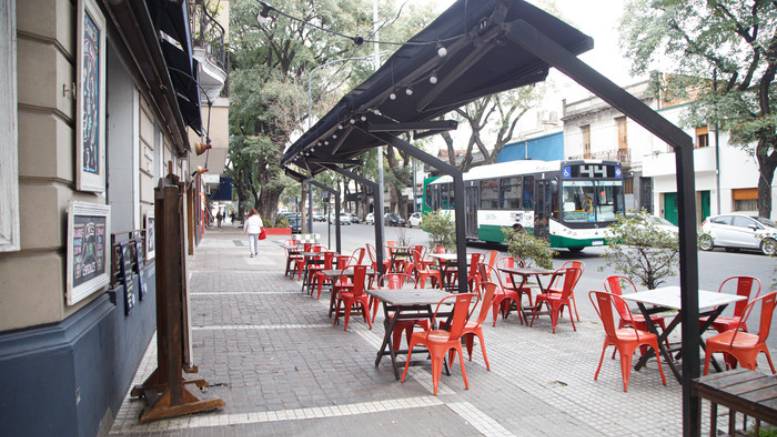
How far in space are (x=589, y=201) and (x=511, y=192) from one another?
10.3ft

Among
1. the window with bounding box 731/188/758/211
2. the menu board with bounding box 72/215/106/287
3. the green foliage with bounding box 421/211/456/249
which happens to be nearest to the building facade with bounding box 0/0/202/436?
the menu board with bounding box 72/215/106/287

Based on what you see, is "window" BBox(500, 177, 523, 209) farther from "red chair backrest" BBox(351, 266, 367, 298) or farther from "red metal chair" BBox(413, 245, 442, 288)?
"red chair backrest" BBox(351, 266, 367, 298)

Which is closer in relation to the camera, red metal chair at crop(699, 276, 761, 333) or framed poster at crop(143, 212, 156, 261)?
red metal chair at crop(699, 276, 761, 333)

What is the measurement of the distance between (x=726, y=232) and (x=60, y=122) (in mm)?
21269

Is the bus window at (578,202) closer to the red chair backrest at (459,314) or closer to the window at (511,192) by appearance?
the window at (511,192)

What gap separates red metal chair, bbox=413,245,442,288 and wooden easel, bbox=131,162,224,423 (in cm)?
620

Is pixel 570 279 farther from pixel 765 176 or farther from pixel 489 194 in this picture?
pixel 765 176

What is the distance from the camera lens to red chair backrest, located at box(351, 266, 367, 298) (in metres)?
8.13

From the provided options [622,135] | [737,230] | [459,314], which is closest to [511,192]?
[737,230]

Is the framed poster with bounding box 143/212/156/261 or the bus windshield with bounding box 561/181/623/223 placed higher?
the bus windshield with bounding box 561/181/623/223

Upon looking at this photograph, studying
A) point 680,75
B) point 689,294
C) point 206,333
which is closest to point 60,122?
point 689,294

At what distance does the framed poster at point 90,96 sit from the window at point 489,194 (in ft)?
61.5

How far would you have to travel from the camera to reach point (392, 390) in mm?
5387

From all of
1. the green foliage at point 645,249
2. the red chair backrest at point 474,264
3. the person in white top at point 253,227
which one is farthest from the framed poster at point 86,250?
the person in white top at point 253,227
